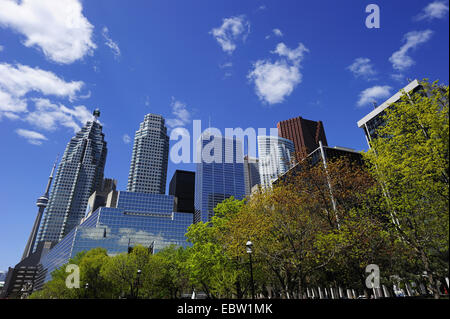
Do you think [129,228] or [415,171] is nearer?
[415,171]

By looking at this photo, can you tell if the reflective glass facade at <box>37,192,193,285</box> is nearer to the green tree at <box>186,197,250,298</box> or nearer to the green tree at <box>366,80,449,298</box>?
the green tree at <box>186,197,250,298</box>

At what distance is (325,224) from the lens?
25.3 meters

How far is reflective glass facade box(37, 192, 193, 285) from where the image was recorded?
13175 cm

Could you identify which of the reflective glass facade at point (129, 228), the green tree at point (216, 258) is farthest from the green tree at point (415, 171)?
the reflective glass facade at point (129, 228)

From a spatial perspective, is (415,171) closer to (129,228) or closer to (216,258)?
(216,258)

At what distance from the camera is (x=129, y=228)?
470 feet

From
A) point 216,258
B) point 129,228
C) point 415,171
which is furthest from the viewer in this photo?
point 129,228

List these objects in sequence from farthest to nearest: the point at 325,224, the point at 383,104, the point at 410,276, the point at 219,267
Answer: the point at 383,104 → the point at 410,276 → the point at 219,267 → the point at 325,224

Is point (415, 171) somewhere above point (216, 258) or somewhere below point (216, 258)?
above

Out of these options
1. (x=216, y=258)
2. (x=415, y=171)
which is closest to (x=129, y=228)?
(x=216, y=258)

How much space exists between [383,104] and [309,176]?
3509 inches

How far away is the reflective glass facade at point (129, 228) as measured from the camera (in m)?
132
